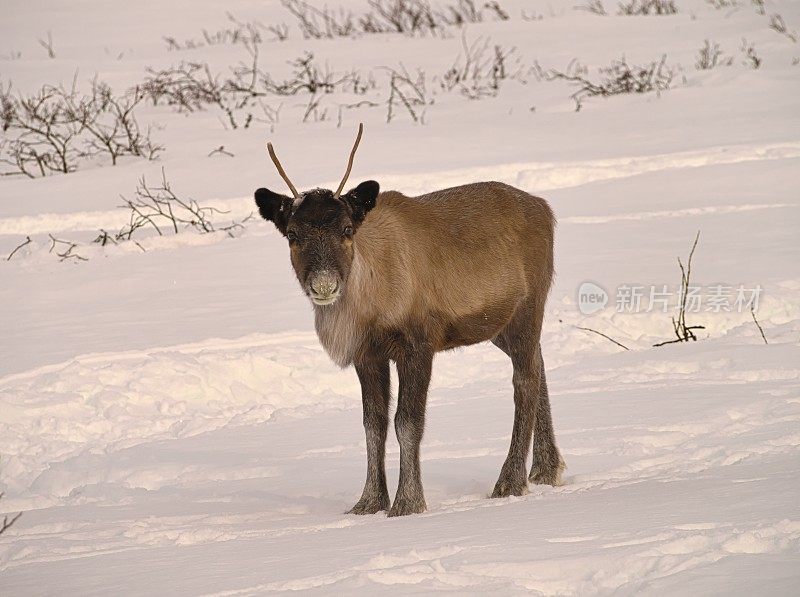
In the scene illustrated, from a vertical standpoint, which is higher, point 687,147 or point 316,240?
point 316,240

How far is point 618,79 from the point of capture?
1811 centimetres

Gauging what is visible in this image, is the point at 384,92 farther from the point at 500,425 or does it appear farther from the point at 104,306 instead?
the point at 500,425

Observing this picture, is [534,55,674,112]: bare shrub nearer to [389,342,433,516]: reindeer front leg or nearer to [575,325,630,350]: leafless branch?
[575,325,630,350]: leafless branch

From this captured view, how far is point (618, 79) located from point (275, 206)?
11959 mm

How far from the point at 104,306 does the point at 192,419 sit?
8.99 feet

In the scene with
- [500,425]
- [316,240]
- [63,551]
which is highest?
[316,240]

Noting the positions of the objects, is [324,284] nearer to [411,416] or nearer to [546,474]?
[411,416]

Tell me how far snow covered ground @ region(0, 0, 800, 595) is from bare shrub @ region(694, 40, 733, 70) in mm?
250

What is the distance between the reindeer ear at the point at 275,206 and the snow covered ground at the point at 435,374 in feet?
5.20

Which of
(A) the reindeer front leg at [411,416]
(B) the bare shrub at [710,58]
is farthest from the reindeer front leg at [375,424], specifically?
(B) the bare shrub at [710,58]

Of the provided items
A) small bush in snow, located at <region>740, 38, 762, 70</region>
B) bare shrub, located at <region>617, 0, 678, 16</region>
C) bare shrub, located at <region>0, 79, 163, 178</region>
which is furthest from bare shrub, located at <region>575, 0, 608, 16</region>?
bare shrub, located at <region>0, 79, 163, 178</region>

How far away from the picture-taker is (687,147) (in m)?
15.4

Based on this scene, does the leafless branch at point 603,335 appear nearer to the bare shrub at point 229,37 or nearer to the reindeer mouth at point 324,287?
the reindeer mouth at point 324,287

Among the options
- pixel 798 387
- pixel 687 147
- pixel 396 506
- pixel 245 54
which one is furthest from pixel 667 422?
pixel 245 54
